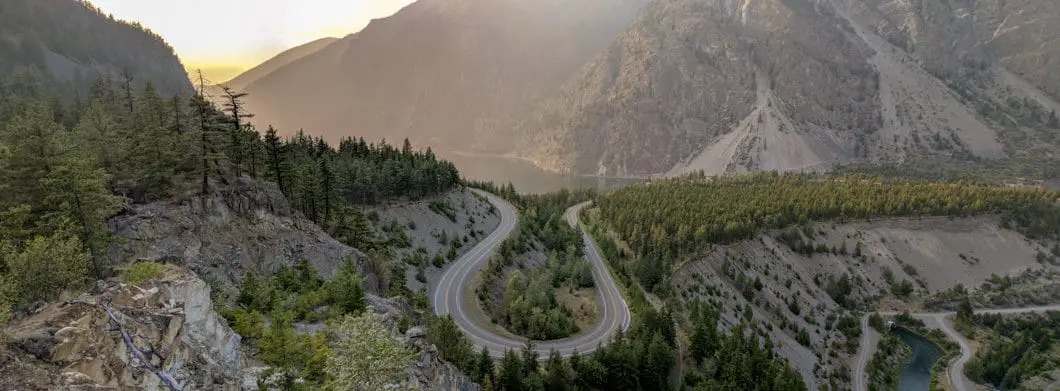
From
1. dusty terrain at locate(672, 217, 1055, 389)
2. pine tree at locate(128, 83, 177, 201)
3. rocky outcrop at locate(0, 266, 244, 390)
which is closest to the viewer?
rocky outcrop at locate(0, 266, 244, 390)

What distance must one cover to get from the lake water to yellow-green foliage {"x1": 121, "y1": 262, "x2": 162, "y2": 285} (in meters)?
101

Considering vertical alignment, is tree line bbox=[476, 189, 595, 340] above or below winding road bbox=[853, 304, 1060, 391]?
above

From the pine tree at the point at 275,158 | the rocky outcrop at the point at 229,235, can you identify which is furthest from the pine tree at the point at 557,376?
the pine tree at the point at 275,158

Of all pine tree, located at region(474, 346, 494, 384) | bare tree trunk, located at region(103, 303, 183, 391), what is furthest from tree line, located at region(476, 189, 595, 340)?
bare tree trunk, located at region(103, 303, 183, 391)

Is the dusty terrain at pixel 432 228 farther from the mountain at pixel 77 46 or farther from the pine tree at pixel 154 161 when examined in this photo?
the mountain at pixel 77 46

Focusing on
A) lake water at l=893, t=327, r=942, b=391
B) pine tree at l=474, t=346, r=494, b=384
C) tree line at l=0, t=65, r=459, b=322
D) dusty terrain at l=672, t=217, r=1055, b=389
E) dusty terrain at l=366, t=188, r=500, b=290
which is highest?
tree line at l=0, t=65, r=459, b=322

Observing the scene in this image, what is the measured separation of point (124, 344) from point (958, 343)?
119 metres

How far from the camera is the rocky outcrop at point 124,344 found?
1282cm

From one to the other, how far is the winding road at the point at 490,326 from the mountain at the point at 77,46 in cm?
8694

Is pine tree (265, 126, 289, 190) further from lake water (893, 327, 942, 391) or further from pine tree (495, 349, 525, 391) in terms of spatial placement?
lake water (893, 327, 942, 391)

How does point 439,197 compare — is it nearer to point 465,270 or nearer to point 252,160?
point 465,270

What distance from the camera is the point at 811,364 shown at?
73438 millimetres

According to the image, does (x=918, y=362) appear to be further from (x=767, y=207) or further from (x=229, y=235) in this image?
(x=229, y=235)

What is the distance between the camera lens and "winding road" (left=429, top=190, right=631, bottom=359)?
164 feet
